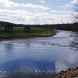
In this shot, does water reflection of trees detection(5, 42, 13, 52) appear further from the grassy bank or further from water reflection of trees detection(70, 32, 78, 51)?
water reflection of trees detection(70, 32, 78, 51)

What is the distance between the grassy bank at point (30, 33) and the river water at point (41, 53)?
0.15 ft

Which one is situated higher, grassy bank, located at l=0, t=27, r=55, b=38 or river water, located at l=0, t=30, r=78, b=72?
grassy bank, located at l=0, t=27, r=55, b=38

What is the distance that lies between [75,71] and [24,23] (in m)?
0.76

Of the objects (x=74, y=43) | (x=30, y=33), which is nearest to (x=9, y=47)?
(x=30, y=33)

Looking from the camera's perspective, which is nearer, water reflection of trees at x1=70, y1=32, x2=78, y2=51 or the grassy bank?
the grassy bank

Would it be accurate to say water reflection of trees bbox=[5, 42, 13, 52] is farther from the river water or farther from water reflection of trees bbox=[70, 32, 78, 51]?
water reflection of trees bbox=[70, 32, 78, 51]

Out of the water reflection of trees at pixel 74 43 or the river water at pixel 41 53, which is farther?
the water reflection of trees at pixel 74 43

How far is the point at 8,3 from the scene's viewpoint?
2.63 metres

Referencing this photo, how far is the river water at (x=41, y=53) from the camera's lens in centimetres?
262

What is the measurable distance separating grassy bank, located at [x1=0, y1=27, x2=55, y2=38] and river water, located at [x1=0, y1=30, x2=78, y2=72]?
5 centimetres

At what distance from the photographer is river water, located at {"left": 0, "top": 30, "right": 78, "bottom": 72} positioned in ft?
8.61

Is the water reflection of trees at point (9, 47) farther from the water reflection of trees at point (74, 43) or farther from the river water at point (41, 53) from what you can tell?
the water reflection of trees at point (74, 43)

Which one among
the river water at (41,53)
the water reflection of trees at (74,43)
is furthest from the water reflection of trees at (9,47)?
the water reflection of trees at (74,43)

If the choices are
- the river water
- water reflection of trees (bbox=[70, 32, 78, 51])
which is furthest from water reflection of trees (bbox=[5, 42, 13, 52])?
water reflection of trees (bbox=[70, 32, 78, 51])
